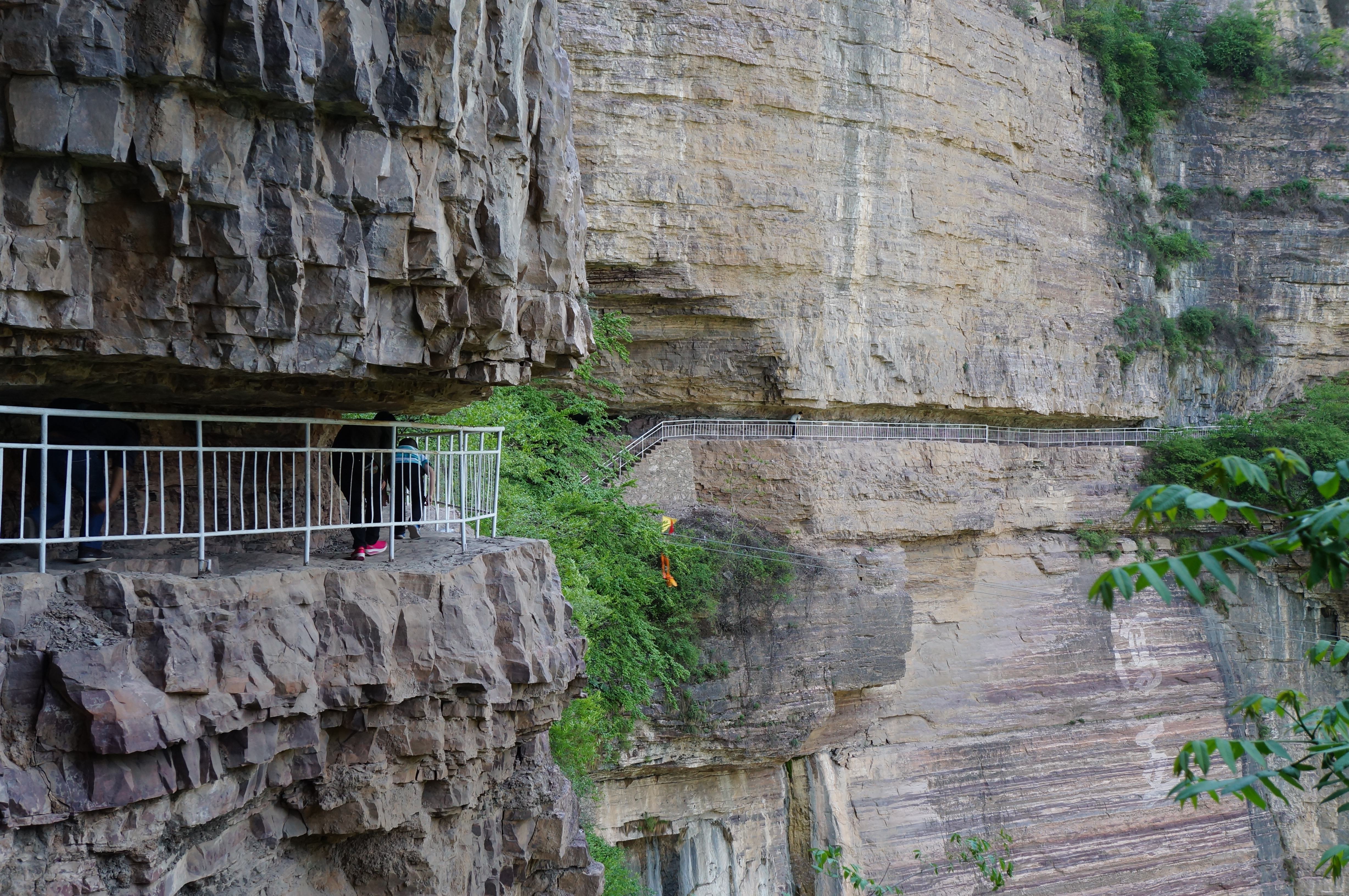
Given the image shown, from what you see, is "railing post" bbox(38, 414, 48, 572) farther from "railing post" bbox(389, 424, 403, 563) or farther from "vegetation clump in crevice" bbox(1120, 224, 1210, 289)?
"vegetation clump in crevice" bbox(1120, 224, 1210, 289)

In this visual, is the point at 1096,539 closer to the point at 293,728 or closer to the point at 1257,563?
the point at 293,728

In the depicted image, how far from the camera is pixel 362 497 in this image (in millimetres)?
5637

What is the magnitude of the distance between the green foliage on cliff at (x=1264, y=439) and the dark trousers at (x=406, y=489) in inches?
703

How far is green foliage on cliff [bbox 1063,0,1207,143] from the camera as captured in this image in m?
22.3

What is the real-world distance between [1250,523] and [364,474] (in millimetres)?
4816

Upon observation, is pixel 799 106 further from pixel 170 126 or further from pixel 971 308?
pixel 170 126

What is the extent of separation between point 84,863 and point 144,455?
76.7 inches

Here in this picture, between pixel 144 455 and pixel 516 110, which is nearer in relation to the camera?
pixel 144 455

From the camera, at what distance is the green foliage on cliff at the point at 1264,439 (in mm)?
20594

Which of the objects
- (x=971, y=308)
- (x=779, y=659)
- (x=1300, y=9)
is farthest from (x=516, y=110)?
(x=1300, y=9)

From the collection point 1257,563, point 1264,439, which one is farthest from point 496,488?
point 1264,439

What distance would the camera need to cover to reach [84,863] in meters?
3.84

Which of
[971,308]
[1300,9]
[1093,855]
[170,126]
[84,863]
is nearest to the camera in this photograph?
[84,863]

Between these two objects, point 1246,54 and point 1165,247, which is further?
point 1246,54
